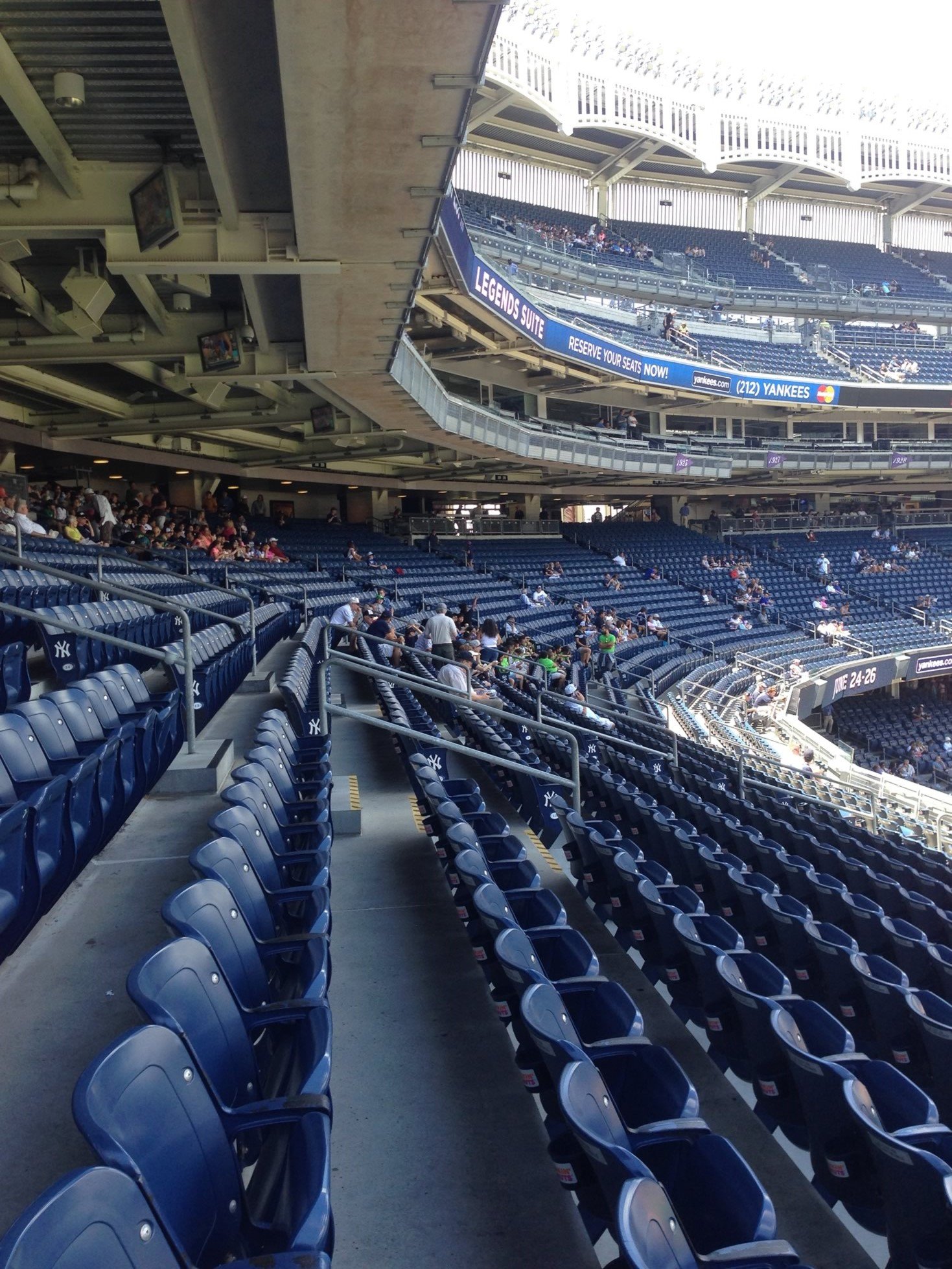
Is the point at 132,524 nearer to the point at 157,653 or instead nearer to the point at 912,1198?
the point at 157,653

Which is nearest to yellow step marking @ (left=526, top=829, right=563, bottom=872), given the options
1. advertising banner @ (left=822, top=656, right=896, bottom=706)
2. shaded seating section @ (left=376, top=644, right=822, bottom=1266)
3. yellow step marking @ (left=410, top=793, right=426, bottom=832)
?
yellow step marking @ (left=410, top=793, right=426, bottom=832)

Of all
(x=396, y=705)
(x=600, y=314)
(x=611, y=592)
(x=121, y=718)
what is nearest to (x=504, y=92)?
(x=600, y=314)

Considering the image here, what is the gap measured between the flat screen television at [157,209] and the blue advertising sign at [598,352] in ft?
18.1

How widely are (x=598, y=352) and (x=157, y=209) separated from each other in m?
18.0

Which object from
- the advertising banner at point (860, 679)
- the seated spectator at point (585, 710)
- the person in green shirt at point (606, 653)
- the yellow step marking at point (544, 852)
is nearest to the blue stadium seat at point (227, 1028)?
the yellow step marking at point (544, 852)

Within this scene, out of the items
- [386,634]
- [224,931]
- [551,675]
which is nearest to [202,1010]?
[224,931]

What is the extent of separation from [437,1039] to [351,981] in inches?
20.3

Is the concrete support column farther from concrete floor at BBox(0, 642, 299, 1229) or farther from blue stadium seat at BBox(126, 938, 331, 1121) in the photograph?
blue stadium seat at BBox(126, 938, 331, 1121)

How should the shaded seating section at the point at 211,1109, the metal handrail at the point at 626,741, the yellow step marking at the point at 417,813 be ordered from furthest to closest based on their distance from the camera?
the metal handrail at the point at 626,741
the yellow step marking at the point at 417,813
the shaded seating section at the point at 211,1109

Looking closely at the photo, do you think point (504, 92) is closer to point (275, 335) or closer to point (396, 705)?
point (275, 335)

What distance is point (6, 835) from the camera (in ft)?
8.85

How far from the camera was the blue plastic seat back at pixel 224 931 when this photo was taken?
2465 millimetres

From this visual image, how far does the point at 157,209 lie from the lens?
5.80 m

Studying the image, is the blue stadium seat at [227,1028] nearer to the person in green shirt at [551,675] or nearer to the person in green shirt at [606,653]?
the person in green shirt at [551,675]
